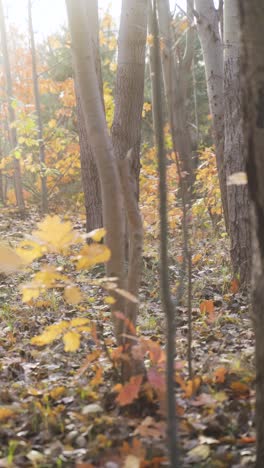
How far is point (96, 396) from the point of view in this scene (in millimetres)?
2945

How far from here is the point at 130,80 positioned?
6.19 meters

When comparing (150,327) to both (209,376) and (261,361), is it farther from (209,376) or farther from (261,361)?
(261,361)

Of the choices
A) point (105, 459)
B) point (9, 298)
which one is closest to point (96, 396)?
point (105, 459)

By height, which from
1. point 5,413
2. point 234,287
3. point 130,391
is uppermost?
point 234,287

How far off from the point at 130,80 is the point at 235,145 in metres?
1.62

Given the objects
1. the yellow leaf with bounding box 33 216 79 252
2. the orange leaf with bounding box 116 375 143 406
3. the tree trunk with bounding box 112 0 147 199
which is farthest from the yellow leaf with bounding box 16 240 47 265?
the tree trunk with bounding box 112 0 147 199

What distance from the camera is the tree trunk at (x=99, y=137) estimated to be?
9.56 ft

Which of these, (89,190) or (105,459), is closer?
(105,459)

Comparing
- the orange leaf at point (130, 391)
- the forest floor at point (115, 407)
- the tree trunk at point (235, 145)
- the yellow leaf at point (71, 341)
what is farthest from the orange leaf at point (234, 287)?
the yellow leaf at point (71, 341)

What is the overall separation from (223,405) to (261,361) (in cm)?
67

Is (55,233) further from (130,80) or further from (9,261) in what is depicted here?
(130,80)

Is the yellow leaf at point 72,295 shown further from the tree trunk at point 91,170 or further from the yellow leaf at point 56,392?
the tree trunk at point 91,170

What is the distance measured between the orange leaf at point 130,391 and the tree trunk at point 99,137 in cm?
55

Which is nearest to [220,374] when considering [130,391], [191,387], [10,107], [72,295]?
[191,387]
